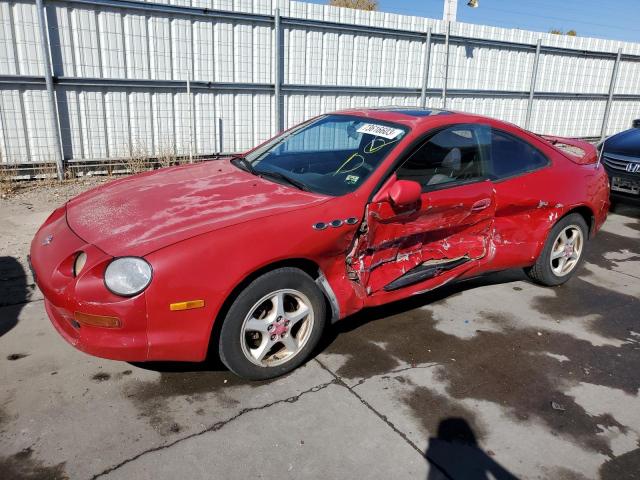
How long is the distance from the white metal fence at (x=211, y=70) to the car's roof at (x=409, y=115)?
16.8 ft

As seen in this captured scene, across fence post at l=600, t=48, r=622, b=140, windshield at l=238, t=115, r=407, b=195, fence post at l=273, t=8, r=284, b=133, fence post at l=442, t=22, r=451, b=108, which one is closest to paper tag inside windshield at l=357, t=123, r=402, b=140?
windshield at l=238, t=115, r=407, b=195

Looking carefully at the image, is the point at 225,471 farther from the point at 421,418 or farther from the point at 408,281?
the point at 408,281

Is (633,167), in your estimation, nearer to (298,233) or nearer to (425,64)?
(425,64)

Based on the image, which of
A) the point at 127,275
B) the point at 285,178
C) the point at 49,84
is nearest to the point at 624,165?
the point at 285,178

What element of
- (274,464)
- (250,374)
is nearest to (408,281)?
(250,374)

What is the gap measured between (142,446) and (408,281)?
2.01 metres

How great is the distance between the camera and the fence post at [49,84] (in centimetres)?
720

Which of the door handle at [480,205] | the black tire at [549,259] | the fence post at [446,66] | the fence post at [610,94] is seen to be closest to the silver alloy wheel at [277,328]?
the door handle at [480,205]

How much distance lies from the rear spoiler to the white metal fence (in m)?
5.40

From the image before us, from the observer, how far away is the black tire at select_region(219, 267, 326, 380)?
117 inches

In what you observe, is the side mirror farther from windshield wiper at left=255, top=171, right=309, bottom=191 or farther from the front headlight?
the front headlight

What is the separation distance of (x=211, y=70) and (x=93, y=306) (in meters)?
6.95

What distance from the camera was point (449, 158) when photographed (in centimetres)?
390

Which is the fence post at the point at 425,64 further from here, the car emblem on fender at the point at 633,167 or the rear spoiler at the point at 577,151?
the rear spoiler at the point at 577,151
